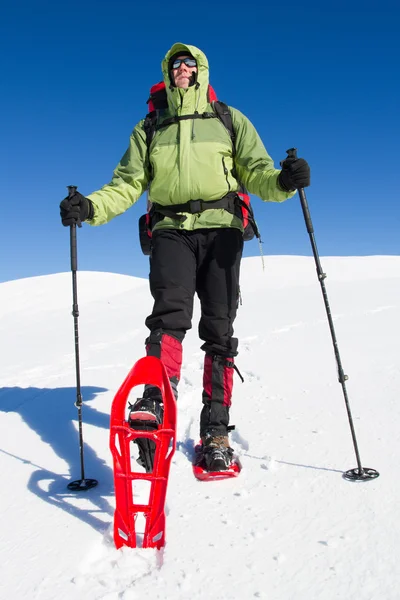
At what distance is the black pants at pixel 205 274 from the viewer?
2900 millimetres

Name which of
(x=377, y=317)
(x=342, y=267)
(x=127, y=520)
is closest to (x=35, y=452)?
(x=127, y=520)

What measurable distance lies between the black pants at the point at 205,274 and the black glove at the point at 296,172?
55 cm

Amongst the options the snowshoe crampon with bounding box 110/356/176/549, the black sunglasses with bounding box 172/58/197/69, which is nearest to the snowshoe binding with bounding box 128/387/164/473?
the snowshoe crampon with bounding box 110/356/176/549

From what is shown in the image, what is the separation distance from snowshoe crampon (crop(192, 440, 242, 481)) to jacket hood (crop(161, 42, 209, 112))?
232cm

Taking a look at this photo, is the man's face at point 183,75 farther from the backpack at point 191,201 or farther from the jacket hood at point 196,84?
the backpack at point 191,201

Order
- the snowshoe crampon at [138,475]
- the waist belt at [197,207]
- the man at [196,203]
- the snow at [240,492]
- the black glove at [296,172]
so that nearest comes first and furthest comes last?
the snow at [240,492]
the snowshoe crampon at [138,475]
the black glove at [296,172]
the man at [196,203]
the waist belt at [197,207]

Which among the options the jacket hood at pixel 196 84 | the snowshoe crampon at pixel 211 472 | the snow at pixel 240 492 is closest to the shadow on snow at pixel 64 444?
the snow at pixel 240 492

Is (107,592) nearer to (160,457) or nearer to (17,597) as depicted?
(17,597)

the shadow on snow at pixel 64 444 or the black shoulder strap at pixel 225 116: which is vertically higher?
the black shoulder strap at pixel 225 116

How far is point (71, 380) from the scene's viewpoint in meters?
5.22

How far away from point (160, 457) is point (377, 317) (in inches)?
278

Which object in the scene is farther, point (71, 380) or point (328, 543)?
point (71, 380)

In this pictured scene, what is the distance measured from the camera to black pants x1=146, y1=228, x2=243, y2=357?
114 inches

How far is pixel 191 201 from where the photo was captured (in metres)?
3.01
